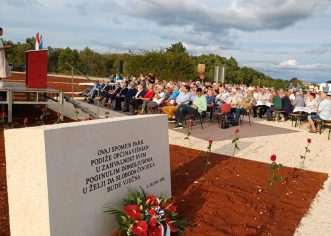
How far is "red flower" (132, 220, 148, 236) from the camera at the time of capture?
3.08 meters

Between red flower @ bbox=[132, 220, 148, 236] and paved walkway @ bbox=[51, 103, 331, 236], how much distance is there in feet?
6.93

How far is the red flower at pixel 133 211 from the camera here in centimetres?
321

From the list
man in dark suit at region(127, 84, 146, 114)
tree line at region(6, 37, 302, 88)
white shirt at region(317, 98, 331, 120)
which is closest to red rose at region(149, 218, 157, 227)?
white shirt at region(317, 98, 331, 120)

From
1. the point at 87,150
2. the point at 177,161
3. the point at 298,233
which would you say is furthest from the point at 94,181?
the point at 177,161

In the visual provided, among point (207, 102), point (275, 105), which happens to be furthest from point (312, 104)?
point (207, 102)

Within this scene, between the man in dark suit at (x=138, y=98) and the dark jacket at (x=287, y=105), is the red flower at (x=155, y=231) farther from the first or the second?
the dark jacket at (x=287, y=105)

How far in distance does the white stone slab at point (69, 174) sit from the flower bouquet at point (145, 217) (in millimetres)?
119

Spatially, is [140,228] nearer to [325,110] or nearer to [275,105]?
[325,110]

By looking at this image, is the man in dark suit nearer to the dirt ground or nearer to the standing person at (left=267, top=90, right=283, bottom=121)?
the standing person at (left=267, top=90, right=283, bottom=121)

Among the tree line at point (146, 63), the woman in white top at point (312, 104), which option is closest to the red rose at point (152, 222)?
the woman in white top at point (312, 104)

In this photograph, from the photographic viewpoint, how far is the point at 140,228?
3.10 metres

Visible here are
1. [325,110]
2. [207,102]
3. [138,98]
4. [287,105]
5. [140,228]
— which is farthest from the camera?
[287,105]

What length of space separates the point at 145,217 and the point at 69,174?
797mm

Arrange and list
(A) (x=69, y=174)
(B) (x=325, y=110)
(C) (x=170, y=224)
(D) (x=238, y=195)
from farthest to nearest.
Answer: (B) (x=325, y=110)
(D) (x=238, y=195)
(C) (x=170, y=224)
(A) (x=69, y=174)
